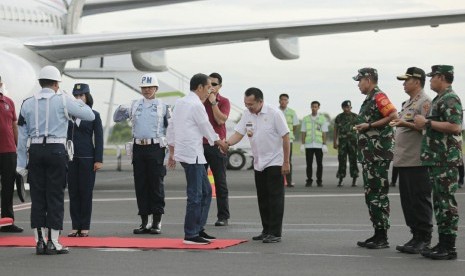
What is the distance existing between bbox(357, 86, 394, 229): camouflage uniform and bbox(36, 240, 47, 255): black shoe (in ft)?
10.8

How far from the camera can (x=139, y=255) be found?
10.8 metres

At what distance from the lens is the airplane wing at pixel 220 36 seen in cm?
2383

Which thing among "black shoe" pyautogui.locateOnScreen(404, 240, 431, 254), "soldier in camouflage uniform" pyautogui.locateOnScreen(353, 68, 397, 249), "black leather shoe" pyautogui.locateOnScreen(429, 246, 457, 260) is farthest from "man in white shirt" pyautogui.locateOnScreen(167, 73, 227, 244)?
"black leather shoe" pyautogui.locateOnScreen(429, 246, 457, 260)

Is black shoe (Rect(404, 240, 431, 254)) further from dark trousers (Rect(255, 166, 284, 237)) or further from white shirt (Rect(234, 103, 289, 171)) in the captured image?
white shirt (Rect(234, 103, 289, 171))

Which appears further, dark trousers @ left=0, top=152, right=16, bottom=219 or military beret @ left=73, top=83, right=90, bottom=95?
dark trousers @ left=0, top=152, right=16, bottom=219

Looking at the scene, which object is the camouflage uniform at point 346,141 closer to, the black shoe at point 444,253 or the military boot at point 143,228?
the military boot at point 143,228

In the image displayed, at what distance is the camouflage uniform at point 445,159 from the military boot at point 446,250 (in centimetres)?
5

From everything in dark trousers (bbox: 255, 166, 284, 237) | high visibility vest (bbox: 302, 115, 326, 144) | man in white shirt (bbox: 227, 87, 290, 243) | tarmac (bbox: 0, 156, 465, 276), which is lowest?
tarmac (bbox: 0, 156, 465, 276)

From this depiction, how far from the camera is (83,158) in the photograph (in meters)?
13.0

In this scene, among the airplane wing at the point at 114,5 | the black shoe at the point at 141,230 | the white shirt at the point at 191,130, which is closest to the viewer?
the white shirt at the point at 191,130

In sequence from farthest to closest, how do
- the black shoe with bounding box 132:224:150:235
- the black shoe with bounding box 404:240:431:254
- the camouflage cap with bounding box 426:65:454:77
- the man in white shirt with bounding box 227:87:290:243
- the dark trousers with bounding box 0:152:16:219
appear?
the dark trousers with bounding box 0:152:16:219 < the black shoe with bounding box 132:224:150:235 < the man in white shirt with bounding box 227:87:290:243 < the black shoe with bounding box 404:240:431:254 < the camouflage cap with bounding box 426:65:454:77

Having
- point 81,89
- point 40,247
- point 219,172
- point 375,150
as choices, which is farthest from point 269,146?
point 40,247

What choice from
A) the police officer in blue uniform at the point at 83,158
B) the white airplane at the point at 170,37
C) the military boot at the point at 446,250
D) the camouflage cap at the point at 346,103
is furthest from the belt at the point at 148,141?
the camouflage cap at the point at 346,103

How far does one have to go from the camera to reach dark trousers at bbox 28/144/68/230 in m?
11.1
